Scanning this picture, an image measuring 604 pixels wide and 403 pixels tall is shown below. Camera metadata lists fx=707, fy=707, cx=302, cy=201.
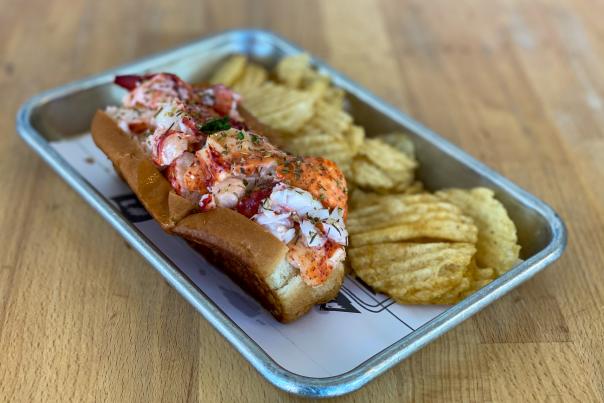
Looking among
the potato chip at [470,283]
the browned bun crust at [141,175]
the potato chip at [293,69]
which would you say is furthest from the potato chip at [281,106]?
the potato chip at [470,283]

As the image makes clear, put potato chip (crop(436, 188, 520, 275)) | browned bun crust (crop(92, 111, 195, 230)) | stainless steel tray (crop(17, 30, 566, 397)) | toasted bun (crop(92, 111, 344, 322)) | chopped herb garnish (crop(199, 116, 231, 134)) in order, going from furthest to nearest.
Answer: potato chip (crop(436, 188, 520, 275))
chopped herb garnish (crop(199, 116, 231, 134))
browned bun crust (crop(92, 111, 195, 230))
toasted bun (crop(92, 111, 344, 322))
stainless steel tray (crop(17, 30, 566, 397))

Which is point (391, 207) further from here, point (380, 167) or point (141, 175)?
point (141, 175)

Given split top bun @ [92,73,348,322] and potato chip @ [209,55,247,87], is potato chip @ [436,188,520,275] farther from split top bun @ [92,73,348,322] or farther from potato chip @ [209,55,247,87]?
potato chip @ [209,55,247,87]

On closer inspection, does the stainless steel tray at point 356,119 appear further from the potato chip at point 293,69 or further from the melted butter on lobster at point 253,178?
the melted butter on lobster at point 253,178

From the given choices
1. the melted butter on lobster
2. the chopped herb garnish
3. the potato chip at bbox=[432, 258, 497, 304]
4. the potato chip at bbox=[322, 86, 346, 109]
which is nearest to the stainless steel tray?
the potato chip at bbox=[322, 86, 346, 109]

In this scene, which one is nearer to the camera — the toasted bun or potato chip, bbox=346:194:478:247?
the toasted bun

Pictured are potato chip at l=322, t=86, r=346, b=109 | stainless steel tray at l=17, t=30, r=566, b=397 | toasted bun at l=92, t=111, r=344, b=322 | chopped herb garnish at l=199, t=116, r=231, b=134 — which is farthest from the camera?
potato chip at l=322, t=86, r=346, b=109
